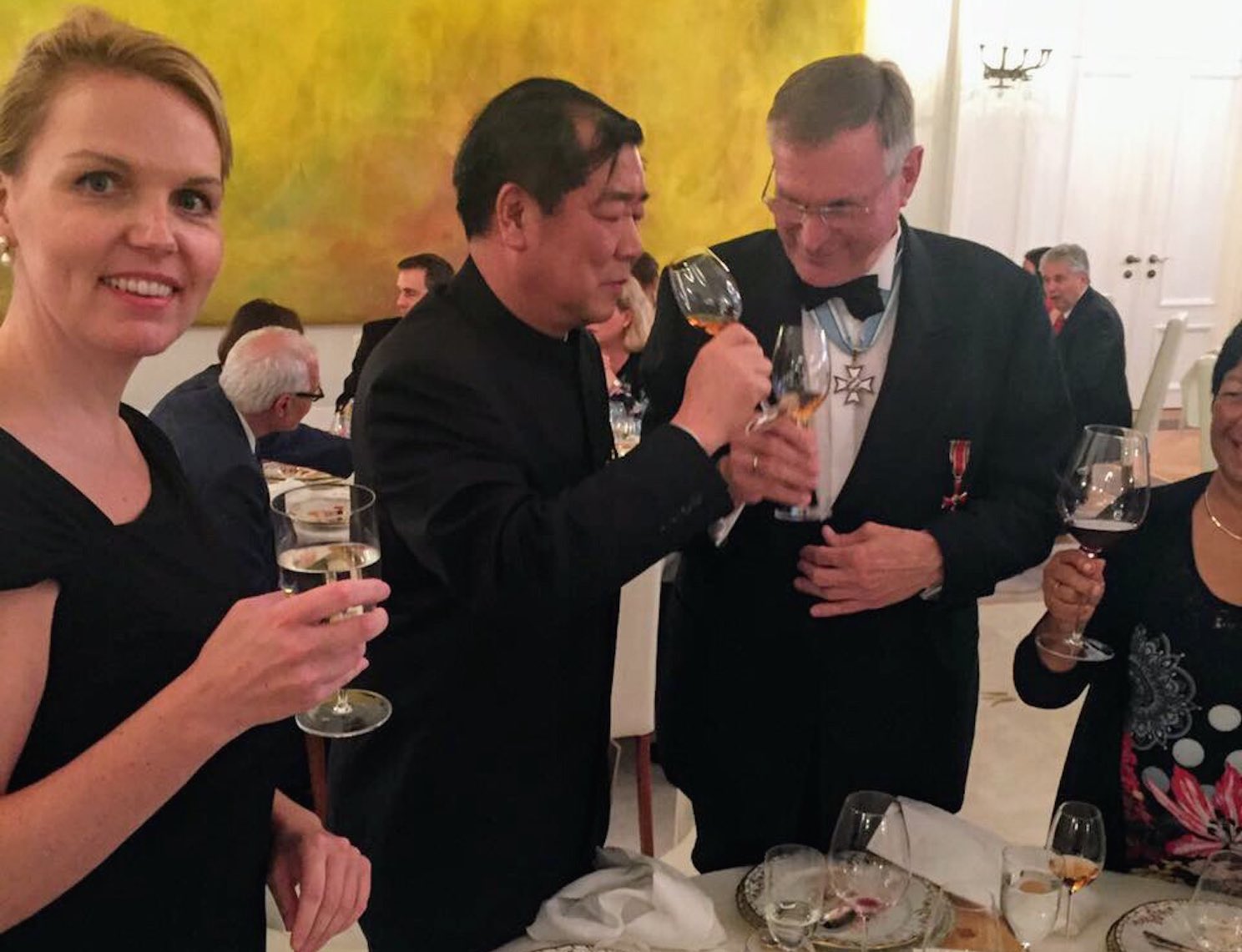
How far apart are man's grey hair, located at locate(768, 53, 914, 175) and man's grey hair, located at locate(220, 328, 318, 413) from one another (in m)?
1.83

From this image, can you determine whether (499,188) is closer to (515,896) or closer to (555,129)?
(555,129)

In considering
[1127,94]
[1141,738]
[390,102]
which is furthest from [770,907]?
[1127,94]

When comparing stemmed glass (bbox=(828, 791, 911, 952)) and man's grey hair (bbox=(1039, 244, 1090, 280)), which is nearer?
stemmed glass (bbox=(828, 791, 911, 952))

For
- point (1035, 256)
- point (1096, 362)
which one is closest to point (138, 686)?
point (1096, 362)

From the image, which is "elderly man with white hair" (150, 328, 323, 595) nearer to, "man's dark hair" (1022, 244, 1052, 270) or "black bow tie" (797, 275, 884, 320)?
"black bow tie" (797, 275, 884, 320)

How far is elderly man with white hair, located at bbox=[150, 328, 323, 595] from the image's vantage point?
263 centimetres

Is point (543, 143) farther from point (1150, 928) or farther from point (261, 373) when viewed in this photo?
point (261, 373)

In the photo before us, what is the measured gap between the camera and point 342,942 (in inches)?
108

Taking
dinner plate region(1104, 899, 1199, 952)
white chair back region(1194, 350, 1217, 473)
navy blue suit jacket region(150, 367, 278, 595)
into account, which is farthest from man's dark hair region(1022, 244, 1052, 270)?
dinner plate region(1104, 899, 1199, 952)

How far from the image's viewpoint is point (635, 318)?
480 centimetres

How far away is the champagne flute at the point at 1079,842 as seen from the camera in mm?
1319

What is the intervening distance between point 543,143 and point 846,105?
55 cm

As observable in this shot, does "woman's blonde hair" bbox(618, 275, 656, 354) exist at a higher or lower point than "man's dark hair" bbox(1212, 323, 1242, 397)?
lower

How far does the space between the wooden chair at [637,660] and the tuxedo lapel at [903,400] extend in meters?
1.04
